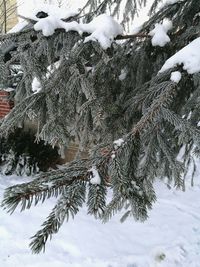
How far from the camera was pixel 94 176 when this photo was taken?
1355mm

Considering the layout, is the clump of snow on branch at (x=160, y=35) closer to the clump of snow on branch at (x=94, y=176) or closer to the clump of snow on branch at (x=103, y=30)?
the clump of snow on branch at (x=103, y=30)

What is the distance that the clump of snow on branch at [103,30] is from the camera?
2.34 metres

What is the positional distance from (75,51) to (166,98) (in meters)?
0.80

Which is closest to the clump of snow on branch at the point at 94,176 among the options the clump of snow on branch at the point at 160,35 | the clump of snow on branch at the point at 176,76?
the clump of snow on branch at the point at 176,76

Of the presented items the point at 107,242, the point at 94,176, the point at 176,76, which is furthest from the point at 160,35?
the point at 107,242

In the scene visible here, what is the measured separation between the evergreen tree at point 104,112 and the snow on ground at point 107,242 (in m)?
1.95

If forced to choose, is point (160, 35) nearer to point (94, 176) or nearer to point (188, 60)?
point (188, 60)

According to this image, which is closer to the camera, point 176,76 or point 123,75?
point 176,76

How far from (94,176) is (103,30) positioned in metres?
1.27

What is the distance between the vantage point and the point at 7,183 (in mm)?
7289

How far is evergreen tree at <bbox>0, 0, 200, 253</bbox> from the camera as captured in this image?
1309mm

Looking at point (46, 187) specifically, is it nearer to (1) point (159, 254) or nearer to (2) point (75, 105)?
(2) point (75, 105)

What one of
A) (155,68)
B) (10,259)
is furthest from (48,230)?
(10,259)

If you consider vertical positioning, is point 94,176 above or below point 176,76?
below
